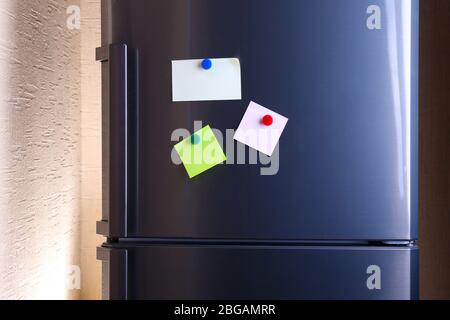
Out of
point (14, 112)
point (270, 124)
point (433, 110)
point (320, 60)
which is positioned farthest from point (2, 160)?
point (433, 110)

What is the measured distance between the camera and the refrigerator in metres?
1.10

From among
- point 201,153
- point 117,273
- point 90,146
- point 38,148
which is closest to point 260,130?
point 201,153

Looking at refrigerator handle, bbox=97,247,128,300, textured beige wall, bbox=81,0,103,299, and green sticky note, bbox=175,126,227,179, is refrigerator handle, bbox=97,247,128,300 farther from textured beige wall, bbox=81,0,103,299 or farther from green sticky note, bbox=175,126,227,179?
textured beige wall, bbox=81,0,103,299

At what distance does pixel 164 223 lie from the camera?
3.72 feet

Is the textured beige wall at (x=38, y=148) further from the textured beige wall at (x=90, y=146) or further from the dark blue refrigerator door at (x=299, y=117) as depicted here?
the dark blue refrigerator door at (x=299, y=117)

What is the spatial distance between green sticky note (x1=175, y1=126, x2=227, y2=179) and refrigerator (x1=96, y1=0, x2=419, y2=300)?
0.01 metres
